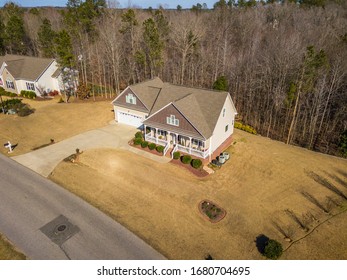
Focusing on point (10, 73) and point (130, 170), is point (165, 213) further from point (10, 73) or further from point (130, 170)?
point (10, 73)

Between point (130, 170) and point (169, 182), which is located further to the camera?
point (130, 170)

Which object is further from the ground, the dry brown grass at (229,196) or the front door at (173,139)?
the front door at (173,139)

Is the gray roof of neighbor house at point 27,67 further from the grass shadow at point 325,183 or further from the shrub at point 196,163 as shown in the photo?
the grass shadow at point 325,183

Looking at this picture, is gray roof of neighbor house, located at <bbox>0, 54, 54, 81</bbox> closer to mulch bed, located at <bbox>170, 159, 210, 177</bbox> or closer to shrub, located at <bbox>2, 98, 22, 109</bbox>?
shrub, located at <bbox>2, 98, 22, 109</bbox>

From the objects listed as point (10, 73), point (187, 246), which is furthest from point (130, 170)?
point (10, 73)

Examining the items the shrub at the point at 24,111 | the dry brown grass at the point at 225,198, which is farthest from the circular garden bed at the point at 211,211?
the shrub at the point at 24,111

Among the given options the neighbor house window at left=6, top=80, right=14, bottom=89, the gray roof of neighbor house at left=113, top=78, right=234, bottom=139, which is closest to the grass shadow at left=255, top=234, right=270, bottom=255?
the gray roof of neighbor house at left=113, top=78, right=234, bottom=139
